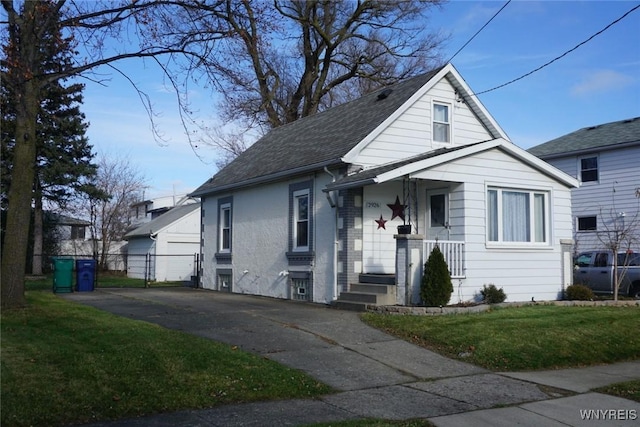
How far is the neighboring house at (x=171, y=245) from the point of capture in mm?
33406

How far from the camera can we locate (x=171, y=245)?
112ft

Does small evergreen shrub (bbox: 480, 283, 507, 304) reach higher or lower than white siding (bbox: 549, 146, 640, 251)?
lower

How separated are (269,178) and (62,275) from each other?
7551mm

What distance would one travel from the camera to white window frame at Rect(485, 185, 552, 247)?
15.3m

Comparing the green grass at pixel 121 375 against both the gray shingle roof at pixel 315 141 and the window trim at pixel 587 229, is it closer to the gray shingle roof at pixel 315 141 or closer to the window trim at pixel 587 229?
the gray shingle roof at pixel 315 141

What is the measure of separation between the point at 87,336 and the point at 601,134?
90.7 feet

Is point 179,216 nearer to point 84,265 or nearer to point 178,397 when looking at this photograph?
point 84,265

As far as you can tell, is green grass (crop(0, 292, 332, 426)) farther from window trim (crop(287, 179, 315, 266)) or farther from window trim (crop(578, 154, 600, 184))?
window trim (crop(578, 154, 600, 184))

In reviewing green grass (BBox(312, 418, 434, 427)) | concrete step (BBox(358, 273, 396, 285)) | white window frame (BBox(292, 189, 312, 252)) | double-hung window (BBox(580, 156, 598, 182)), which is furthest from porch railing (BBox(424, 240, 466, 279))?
double-hung window (BBox(580, 156, 598, 182))

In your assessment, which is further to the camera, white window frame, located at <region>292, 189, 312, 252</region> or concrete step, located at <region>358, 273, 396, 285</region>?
white window frame, located at <region>292, 189, 312, 252</region>

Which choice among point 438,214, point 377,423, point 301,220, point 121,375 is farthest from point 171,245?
point 377,423

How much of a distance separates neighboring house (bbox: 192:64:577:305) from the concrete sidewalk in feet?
7.63

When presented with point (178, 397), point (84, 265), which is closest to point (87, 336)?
point (178, 397)

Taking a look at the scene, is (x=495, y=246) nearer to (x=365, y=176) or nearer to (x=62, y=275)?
(x=365, y=176)
